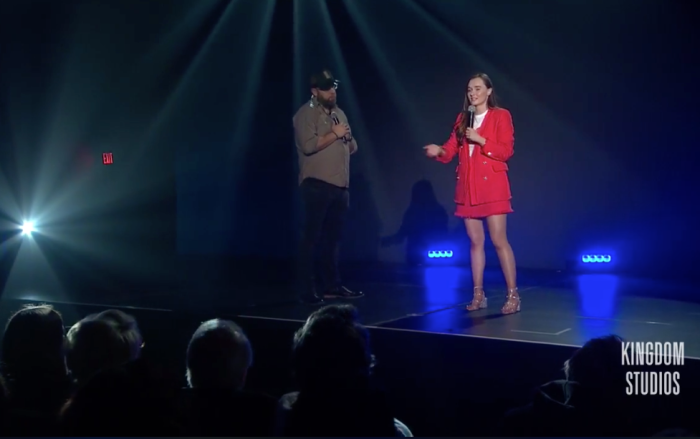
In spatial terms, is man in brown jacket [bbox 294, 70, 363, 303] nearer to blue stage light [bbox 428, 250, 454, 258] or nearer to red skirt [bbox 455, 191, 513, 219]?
red skirt [bbox 455, 191, 513, 219]

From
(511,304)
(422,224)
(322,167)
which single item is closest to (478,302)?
(511,304)

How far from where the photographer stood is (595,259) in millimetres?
5957

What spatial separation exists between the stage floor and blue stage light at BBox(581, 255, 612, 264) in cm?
29

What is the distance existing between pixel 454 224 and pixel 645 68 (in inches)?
76.5

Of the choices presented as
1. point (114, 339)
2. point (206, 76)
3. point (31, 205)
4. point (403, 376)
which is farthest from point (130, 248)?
point (114, 339)

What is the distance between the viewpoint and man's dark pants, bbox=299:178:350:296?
14.6ft

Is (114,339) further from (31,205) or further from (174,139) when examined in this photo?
(174,139)

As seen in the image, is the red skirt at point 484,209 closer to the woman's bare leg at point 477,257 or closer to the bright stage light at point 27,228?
the woman's bare leg at point 477,257

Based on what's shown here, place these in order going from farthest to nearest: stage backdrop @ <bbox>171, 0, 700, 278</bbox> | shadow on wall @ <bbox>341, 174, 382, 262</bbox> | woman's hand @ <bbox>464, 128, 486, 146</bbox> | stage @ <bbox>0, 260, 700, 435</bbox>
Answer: shadow on wall @ <bbox>341, 174, 382, 262</bbox>, stage backdrop @ <bbox>171, 0, 700, 278</bbox>, woman's hand @ <bbox>464, 128, 486, 146</bbox>, stage @ <bbox>0, 260, 700, 435</bbox>

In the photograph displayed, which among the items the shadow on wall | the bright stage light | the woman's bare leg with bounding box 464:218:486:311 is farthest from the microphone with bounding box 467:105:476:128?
the bright stage light

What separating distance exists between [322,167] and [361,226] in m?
2.82

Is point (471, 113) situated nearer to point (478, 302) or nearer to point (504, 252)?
point (504, 252)

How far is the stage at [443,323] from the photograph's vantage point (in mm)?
2781

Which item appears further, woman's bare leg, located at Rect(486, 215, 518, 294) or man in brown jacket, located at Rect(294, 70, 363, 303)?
man in brown jacket, located at Rect(294, 70, 363, 303)
